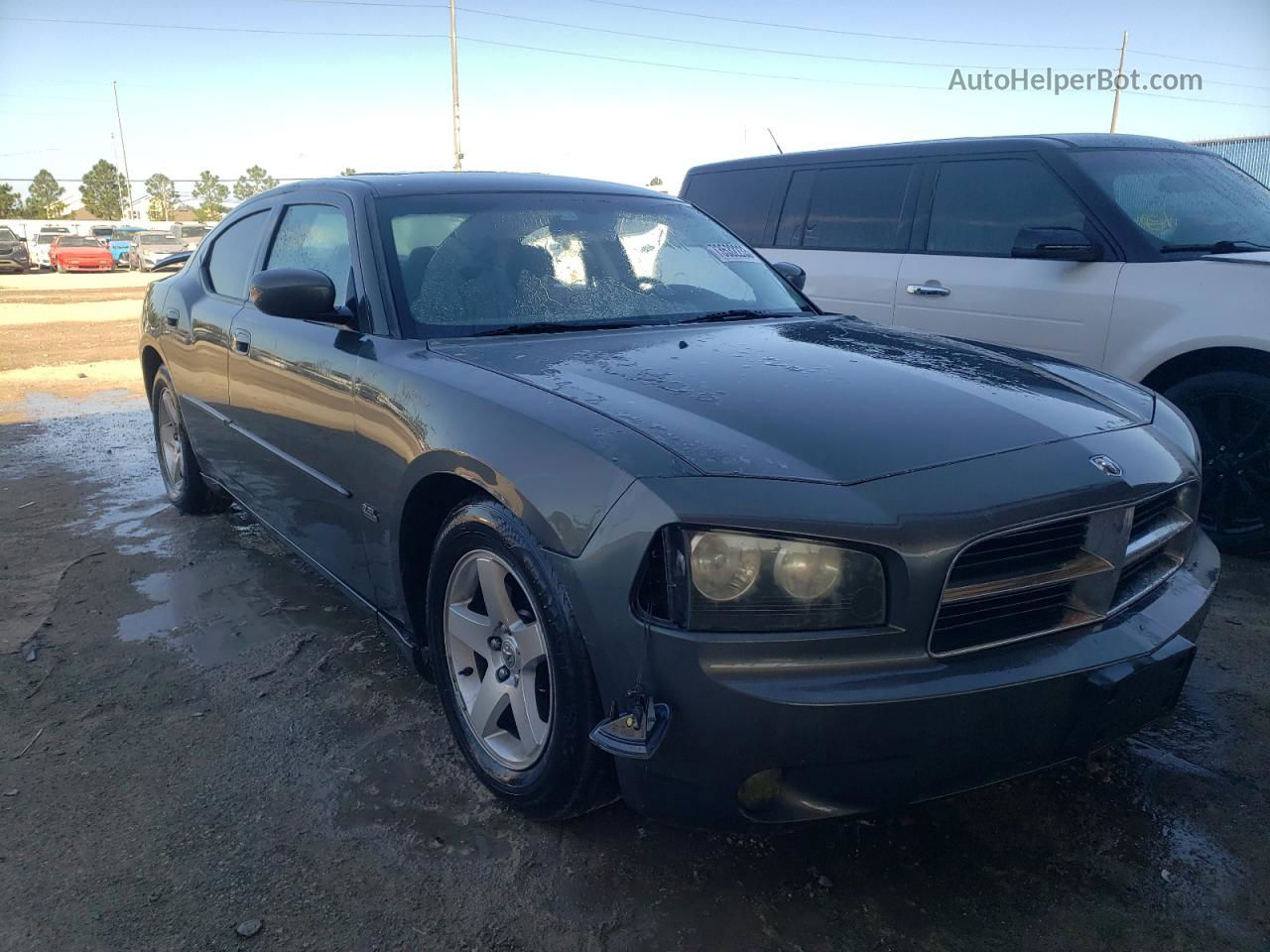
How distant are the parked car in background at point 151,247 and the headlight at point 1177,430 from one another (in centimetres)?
3560

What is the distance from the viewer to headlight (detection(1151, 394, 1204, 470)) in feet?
8.45

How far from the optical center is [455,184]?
3416mm

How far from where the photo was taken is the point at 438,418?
2512 mm

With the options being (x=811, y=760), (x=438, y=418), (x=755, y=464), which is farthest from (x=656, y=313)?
(x=811, y=760)

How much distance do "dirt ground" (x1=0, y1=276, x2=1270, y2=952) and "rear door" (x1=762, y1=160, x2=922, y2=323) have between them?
105 inches

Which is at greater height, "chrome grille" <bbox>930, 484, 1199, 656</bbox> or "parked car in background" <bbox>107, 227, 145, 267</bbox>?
"chrome grille" <bbox>930, 484, 1199, 656</bbox>

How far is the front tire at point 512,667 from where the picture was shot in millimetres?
2129

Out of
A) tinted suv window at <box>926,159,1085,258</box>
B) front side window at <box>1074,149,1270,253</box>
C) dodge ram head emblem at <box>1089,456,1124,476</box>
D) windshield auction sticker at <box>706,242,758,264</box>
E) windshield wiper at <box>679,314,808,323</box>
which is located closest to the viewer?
dodge ram head emblem at <box>1089,456,1124,476</box>

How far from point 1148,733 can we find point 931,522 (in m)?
1.47

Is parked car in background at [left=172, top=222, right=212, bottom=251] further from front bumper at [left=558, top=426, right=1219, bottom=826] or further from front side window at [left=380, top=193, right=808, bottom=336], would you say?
front bumper at [left=558, top=426, right=1219, bottom=826]

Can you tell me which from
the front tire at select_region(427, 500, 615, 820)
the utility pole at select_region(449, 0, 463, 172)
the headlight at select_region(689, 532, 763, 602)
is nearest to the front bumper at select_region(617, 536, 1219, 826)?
the headlight at select_region(689, 532, 763, 602)

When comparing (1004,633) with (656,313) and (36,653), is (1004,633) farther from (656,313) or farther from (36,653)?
(36,653)

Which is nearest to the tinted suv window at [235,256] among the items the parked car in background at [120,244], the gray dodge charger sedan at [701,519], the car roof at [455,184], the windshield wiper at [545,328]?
the car roof at [455,184]

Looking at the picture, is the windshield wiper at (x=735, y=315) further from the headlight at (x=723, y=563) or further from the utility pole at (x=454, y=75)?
the utility pole at (x=454, y=75)
